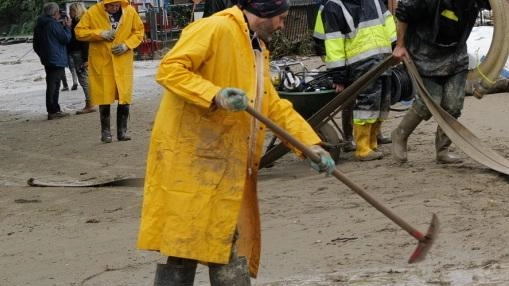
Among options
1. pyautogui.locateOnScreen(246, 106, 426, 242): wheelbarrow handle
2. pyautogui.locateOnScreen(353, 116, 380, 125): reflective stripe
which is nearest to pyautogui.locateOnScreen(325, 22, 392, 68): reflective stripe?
pyautogui.locateOnScreen(353, 116, 380, 125): reflective stripe

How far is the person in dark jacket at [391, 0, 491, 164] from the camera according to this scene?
7723 millimetres

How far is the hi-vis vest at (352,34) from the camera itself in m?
8.70

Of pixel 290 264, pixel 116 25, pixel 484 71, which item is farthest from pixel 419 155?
pixel 116 25

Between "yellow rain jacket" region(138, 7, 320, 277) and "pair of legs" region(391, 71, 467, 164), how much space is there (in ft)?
12.7

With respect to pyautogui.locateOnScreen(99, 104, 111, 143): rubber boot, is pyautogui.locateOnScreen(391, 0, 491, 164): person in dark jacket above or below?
above

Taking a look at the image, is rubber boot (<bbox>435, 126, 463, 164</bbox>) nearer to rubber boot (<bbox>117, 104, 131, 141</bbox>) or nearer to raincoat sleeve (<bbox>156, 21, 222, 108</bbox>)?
raincoat sleeve (<bbox>156, 21, 222, 108</bbox>)

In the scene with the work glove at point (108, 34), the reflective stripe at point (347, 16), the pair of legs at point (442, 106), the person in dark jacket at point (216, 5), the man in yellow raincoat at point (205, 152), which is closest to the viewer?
the man in yellow raincoat at point (205, 152)

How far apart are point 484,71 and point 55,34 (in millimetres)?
8667

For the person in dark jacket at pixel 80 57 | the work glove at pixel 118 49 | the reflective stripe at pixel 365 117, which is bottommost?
the person in dark jacket at pixel 80 57

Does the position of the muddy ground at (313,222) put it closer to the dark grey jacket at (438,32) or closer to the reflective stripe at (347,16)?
the dark grey jacket at (438,32)

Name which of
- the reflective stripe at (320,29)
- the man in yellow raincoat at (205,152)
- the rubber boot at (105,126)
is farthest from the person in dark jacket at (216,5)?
the man in yellow raincoat at (205,152)

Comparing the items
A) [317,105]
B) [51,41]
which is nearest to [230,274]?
[317,105]

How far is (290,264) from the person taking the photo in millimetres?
5961

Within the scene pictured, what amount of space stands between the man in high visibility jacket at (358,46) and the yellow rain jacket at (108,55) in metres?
3.31
